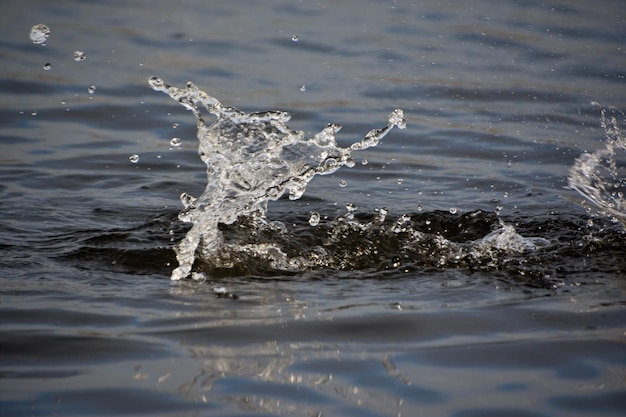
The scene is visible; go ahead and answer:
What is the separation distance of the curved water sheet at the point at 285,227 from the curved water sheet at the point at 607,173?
81 centimetres

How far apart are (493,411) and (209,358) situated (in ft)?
3.27

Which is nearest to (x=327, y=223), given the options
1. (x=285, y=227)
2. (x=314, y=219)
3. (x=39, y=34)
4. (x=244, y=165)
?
(x=314, y=219)

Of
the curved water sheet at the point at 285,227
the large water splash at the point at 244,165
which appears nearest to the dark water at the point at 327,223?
the curved water sheet at the point at 285,227

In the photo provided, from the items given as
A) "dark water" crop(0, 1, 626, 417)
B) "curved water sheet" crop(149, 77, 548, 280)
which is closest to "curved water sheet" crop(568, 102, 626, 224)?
"dark water" crop(0, 1, 626, 417)

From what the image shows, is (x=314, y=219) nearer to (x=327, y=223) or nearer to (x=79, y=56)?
(x=327, y=223)

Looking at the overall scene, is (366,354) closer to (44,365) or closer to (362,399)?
(362,399)

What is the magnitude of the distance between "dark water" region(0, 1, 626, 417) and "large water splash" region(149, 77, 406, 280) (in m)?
0.16

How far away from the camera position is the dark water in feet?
10.8

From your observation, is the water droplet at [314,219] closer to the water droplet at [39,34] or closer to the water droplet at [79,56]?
the water droplet at [79,56]

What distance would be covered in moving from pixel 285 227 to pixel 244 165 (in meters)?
0.42

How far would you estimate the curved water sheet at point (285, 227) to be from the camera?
4699 mm

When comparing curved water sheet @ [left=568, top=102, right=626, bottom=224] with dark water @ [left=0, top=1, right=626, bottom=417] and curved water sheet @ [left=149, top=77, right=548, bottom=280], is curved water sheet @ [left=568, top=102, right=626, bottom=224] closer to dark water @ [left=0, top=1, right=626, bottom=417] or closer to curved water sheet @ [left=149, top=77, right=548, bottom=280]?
dark water @ [left=0, top=1, right=626, bottom=417]

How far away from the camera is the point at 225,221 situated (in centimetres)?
518

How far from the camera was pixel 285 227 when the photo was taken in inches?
209
